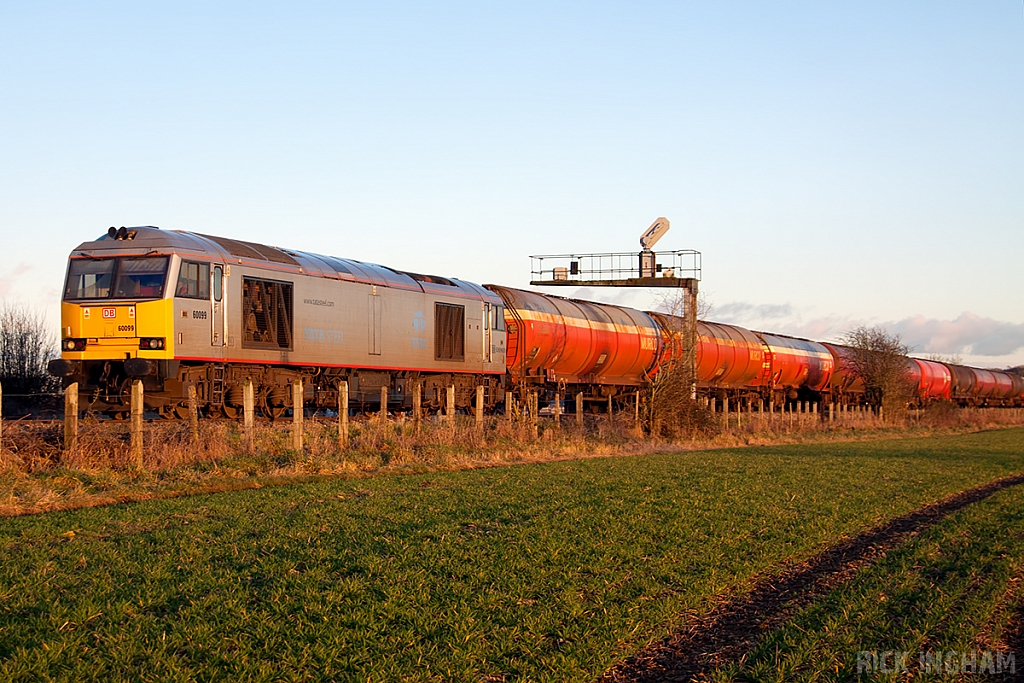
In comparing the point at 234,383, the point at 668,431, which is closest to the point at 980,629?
the point at 234,383

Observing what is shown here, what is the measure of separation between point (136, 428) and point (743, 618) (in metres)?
10.3

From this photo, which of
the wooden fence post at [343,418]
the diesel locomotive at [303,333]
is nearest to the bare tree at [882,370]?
the diesel locomotive at [303,333]

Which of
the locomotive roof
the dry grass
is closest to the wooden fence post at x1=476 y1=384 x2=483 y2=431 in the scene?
the dry grass

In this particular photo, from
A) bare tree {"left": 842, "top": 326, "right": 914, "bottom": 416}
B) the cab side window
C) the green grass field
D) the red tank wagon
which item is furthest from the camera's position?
bare tree {"left": 842, "top": 326, "right": 914, "bottom": 416}

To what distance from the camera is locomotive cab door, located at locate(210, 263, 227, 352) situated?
18953mm

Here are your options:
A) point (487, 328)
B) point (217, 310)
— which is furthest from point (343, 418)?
point (487, 328)

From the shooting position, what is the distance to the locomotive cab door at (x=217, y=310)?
19.0 meters

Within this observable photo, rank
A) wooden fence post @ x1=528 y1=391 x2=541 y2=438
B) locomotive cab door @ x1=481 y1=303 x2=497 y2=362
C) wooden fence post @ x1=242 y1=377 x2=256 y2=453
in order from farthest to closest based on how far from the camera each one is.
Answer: locomotive cab door @ x1=481 y1=303 x2=497 y2=362 < wooden fence post @ x1=528 y1=391 x2=541 y2=438 < wooden fence post @ x1=242 y1=377 x2=256 y2=453

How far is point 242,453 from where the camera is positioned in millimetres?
15500

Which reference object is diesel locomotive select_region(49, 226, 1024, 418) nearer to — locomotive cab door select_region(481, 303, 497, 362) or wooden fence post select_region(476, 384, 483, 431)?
locomotive cab door select_region(481, 303, 497, 362)

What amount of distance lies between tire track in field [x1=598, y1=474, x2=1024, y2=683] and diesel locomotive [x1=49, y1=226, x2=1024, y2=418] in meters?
13.3

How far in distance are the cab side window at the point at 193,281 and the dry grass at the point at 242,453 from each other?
2967 mm

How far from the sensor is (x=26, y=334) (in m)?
28.2

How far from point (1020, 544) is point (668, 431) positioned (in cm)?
1734
